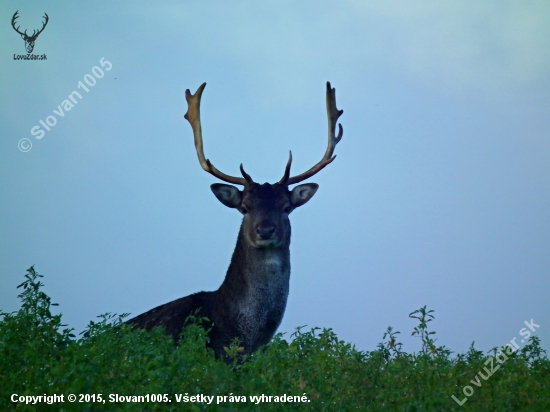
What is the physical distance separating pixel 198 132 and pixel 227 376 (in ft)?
21.2

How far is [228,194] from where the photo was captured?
10.3 meters

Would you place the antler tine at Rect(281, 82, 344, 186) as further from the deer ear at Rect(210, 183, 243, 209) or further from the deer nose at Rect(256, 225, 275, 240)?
the deer nose at Rect(256, 225, 275, 240)

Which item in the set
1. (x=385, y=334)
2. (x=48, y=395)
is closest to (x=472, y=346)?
(x=385, y=334)

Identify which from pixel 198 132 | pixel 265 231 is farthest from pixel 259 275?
pixel 198 132

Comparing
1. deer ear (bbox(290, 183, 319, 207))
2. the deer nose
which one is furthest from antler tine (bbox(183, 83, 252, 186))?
the deer nose

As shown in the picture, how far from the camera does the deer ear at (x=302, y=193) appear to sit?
10.3 meters

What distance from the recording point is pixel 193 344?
693cm

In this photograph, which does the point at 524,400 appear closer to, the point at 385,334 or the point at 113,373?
the point at 385,334

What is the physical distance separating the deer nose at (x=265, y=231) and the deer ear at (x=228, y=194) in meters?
0.89

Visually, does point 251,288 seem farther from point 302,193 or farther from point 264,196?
point 302,193

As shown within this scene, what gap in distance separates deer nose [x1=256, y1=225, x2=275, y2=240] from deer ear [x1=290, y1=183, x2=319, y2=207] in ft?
2.99

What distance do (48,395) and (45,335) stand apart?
1499mm

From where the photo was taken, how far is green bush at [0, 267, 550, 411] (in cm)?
490

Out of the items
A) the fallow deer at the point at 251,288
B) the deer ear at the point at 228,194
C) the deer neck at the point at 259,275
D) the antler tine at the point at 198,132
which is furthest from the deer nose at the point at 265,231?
the antler tine at the point at 198,132
